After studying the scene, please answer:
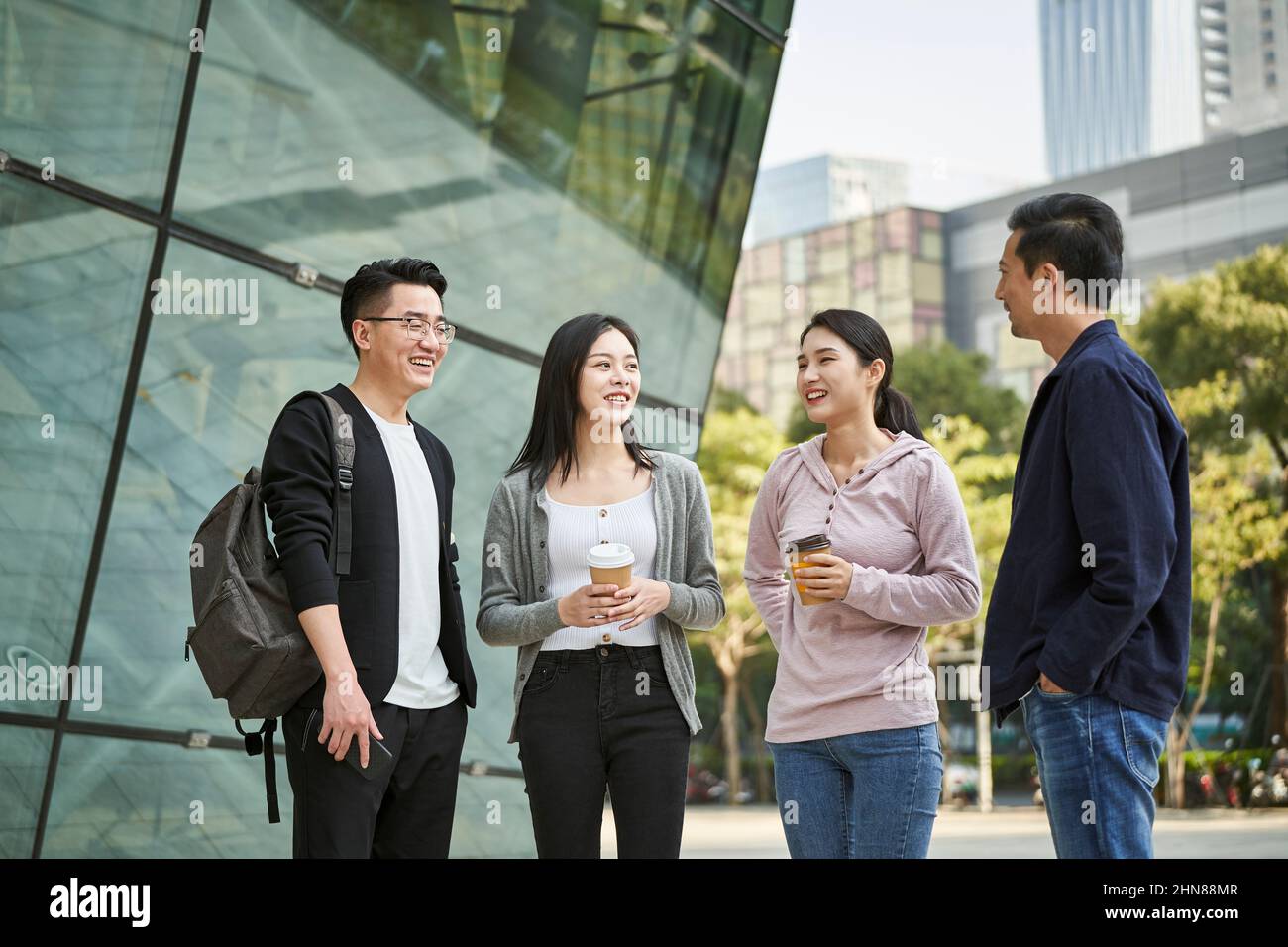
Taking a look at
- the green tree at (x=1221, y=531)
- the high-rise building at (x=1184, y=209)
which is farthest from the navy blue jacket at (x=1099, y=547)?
the high-rise building at (x=1184, y=209)

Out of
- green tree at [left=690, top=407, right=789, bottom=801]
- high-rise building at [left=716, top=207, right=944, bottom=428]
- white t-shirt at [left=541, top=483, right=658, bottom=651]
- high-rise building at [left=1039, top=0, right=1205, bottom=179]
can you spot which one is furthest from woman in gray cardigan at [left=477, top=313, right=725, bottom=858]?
high-rise building at [left=1039, top=0, right=1205, bottom=179]

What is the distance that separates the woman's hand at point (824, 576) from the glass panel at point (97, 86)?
3722 millimetres

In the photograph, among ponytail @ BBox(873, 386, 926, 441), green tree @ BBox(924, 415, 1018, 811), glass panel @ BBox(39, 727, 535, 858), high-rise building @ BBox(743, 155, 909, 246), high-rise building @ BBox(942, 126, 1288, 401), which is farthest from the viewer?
high-rise building @ BBox(743, 155, 909, 246)

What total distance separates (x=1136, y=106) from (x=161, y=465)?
186 metres

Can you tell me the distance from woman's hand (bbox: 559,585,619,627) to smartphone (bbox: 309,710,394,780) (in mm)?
581

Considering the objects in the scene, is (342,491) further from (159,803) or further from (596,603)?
(159,803)

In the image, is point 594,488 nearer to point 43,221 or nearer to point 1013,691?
point 1013,691

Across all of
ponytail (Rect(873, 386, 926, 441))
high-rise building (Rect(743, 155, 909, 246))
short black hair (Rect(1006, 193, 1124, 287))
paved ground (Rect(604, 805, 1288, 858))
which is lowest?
paved ground (Rect(604, 805, 1288, 858))

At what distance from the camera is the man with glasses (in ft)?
11.3

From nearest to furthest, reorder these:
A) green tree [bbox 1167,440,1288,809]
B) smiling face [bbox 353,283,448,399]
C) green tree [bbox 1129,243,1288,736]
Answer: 1. smiling face [bbox 353,283,448,399]
2. green tree [bbox 1167,440,1288,809]
3. green tree [bbox 1129,243,1288,736]

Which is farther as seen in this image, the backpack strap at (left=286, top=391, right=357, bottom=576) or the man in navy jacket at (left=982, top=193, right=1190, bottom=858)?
the backpack strap at (left=286, top=391, right=357, bottom=576)

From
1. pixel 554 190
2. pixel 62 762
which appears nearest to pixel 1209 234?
pixel 554 190

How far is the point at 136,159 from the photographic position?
5879mm

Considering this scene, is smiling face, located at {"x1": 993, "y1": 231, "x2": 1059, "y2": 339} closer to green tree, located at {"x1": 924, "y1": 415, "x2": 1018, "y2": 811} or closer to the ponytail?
the ponytail
